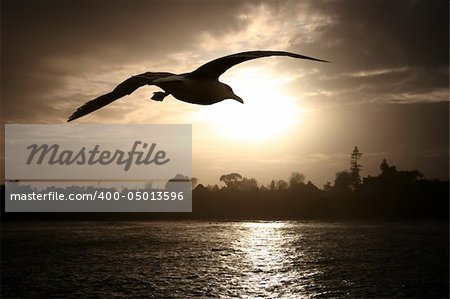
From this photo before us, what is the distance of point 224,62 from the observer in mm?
4395

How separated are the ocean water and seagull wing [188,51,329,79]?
5073 centimetres

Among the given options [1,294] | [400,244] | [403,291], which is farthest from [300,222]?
[1,294]

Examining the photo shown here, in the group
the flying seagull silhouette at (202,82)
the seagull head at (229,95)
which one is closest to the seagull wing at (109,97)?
the flying seagull silhouette at (202,82)

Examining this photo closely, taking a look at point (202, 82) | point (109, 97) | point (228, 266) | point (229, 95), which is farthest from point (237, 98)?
point (228, 266)

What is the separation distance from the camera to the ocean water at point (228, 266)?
5556cm

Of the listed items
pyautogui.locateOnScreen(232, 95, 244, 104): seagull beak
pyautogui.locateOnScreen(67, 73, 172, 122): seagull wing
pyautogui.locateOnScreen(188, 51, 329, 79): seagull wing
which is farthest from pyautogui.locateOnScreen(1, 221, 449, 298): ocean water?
pyautogui.locateOnScreen(188, 51, 329, 79): seagull wing

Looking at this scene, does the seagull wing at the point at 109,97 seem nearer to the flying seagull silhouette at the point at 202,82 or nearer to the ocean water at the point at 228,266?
the flying seagull silhouette at the point at 202,82

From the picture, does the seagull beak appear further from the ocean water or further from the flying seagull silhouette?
the ocean water

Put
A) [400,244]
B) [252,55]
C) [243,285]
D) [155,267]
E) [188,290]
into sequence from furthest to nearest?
[400,244] < [155,267] < [243,285] < [188,290] < [252,55]

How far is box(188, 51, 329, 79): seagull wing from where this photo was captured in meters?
4.08

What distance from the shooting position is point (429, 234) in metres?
99.6

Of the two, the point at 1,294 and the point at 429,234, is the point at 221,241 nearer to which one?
the point at 429,234

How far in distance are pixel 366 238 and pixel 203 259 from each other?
3912 centimetres

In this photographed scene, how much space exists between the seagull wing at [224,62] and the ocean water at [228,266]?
50.7 meters
